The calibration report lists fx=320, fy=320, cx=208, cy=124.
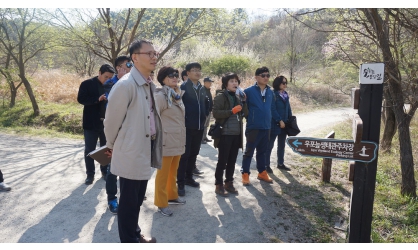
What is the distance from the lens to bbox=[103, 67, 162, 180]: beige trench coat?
251cm

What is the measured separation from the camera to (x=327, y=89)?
18.7 metres

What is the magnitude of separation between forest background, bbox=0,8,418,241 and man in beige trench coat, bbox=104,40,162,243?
216cm

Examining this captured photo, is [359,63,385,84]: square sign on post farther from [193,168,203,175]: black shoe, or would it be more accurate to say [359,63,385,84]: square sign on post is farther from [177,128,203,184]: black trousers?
[193,168,203,175]: black shoe

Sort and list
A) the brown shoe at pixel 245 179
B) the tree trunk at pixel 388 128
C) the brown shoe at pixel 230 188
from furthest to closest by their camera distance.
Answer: the tree trunk at pixel 388 128 < the brown shoe at pixel 245 179 < the brown shoe at pixel 230 188

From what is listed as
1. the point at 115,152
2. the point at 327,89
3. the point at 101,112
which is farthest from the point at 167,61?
the point at 115,152

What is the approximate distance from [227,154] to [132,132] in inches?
78.7

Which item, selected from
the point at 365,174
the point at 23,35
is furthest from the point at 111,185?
the point at 23,35

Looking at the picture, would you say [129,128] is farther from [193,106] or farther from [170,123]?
[193,106]

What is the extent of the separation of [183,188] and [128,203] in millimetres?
1682

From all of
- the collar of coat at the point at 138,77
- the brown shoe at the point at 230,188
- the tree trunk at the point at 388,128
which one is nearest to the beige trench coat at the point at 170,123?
the collar of coat at the point at 138,77

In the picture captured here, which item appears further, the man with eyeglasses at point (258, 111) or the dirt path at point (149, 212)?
the man with eyeglasses at point (258, 111)

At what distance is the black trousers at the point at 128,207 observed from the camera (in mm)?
2623

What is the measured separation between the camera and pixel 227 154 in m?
4.30

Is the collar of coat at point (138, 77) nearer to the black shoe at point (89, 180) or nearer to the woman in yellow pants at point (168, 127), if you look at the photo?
the woman in yellow pants at point (168, 127)
